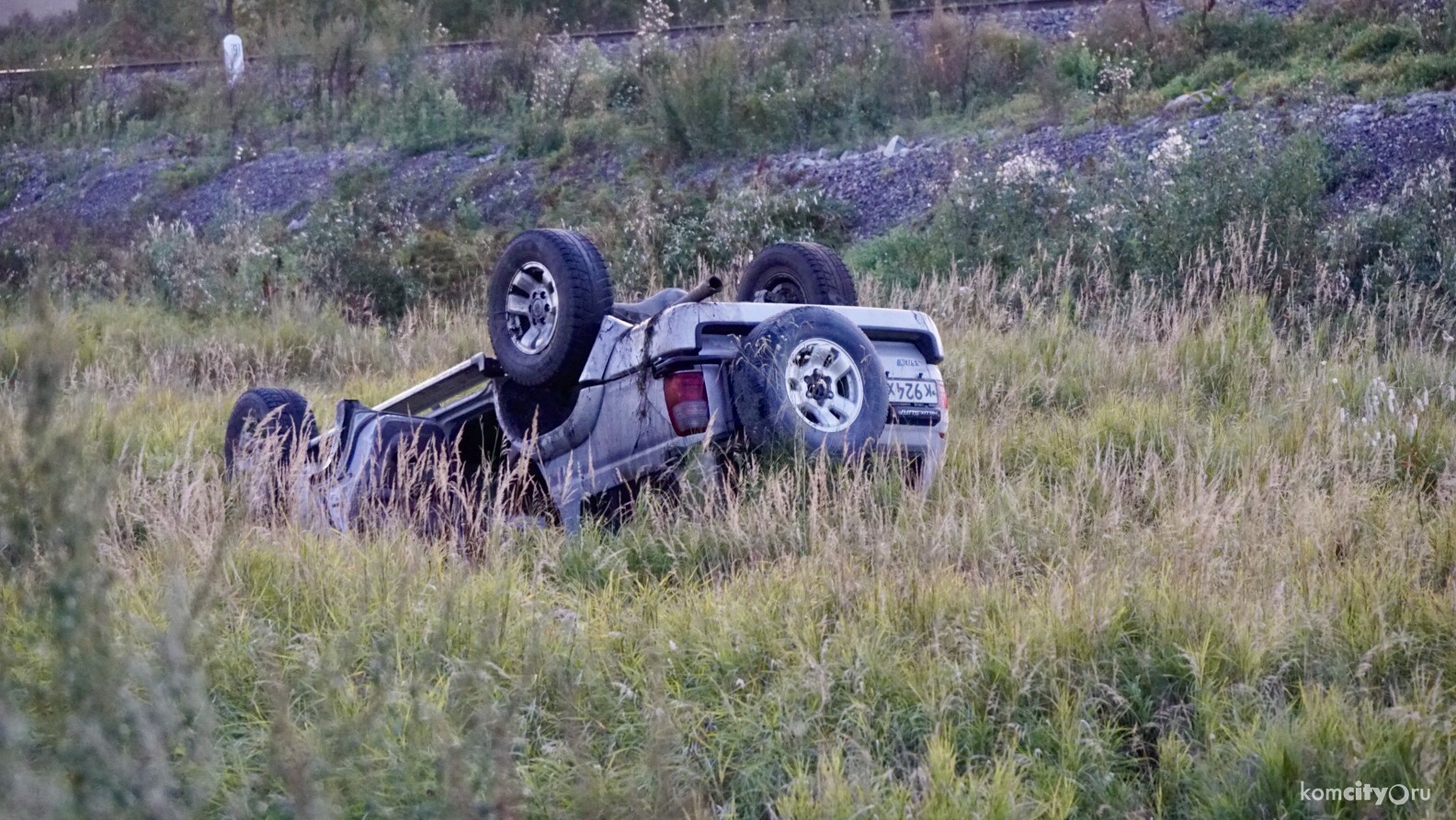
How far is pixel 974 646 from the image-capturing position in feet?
12.9

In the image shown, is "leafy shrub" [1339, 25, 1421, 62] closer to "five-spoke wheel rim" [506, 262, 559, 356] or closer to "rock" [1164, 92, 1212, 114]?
"rock" [1164, 92, 1212, 114]

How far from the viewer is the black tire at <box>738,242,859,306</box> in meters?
6.26

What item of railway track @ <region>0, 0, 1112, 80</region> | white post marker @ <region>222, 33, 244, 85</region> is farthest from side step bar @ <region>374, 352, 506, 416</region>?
white post marker @ <region>222, 33, 244, 85</region>

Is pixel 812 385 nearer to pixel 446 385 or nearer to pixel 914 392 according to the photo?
pixel 914 392

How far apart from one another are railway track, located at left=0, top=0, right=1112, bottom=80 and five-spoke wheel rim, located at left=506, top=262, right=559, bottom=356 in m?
14.7

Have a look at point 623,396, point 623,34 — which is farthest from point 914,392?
point 623,34

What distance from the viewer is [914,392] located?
18.7 ft

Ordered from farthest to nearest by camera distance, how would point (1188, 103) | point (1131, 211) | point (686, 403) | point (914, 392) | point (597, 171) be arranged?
1. point (597, 171)
2. point (1188, 103)
3. point (1131, 211)
4. point (914, 392)
5. point (686, 403)

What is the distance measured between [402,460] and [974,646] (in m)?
2.65

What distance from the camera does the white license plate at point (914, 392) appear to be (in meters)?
5.65

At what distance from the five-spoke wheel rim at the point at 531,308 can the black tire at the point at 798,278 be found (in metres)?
1.16

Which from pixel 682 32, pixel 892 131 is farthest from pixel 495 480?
pixel 682 32

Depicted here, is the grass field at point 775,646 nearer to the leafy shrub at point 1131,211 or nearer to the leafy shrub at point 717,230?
the leafy shrub at point 1131,211

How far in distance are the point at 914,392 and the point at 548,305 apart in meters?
1.53
